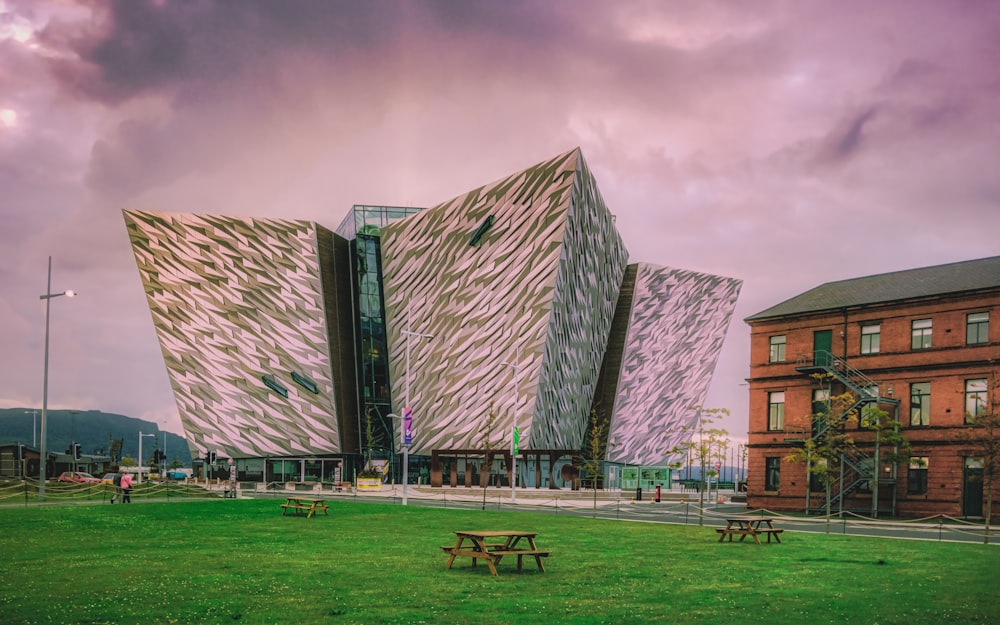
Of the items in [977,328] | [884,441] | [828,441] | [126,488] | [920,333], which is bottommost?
[126,488]

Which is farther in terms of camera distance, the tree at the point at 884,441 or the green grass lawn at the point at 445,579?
the tree at the point at 884,441

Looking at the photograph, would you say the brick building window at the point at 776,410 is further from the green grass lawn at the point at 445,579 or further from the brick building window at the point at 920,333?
the green grass lawn at the point at 445,579

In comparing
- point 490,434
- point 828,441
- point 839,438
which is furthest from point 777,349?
point 490,434

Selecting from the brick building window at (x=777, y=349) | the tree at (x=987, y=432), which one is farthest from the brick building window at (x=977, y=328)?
the brick building window at (x=777, y=349)

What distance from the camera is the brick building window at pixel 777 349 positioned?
52688mm

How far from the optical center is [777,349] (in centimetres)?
5300

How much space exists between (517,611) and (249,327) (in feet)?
227

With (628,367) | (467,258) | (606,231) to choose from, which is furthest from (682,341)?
(467,258)

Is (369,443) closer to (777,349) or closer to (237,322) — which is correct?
(237,322)

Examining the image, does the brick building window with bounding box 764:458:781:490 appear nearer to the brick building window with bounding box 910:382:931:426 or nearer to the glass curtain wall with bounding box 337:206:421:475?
the brick building window with bounding box 910:382:931:426

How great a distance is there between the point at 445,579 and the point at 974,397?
124 feet

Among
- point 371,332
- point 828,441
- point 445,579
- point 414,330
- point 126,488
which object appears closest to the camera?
point 445,579

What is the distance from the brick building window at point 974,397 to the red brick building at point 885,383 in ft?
0.17

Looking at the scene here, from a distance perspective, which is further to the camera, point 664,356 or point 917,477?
point 664,356
